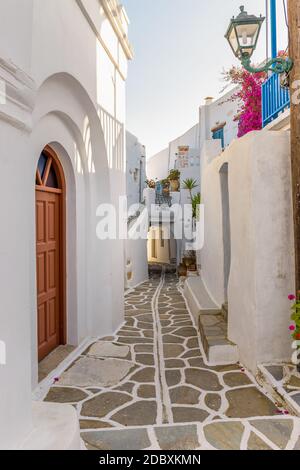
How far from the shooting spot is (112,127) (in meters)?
7.32

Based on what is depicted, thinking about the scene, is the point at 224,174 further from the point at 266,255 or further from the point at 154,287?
the point at 154,287

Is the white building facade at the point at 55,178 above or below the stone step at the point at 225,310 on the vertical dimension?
above

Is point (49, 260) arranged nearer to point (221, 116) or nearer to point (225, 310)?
point (225, 310)

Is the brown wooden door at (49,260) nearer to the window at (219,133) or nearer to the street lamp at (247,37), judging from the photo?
the street lamp at (247,37)

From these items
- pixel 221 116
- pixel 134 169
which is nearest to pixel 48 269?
pixel 221 116

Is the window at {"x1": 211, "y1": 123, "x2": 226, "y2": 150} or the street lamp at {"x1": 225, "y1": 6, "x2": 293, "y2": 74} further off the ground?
the window at {"x1": 211, "y1": 123, "x2": 226, "y2": 150}

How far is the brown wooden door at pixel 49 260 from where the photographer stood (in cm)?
530

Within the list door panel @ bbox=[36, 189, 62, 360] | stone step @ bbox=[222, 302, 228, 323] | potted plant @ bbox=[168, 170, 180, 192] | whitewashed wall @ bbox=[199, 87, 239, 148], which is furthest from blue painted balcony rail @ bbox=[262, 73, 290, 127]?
potted plant @ bbox=[168, 170, 180, 192]

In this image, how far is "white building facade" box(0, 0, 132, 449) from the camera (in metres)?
2.05

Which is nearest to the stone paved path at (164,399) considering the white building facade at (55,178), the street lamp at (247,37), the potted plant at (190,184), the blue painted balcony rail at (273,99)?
the white building facade at (55,178)

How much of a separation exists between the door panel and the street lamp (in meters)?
3.52

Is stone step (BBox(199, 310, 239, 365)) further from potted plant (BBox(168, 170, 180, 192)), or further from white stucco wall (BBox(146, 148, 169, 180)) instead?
white stucco wall (BBox(146, 148, 169, 180))

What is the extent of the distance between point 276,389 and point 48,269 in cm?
381

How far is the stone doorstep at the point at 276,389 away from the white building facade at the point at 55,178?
2.75 m
